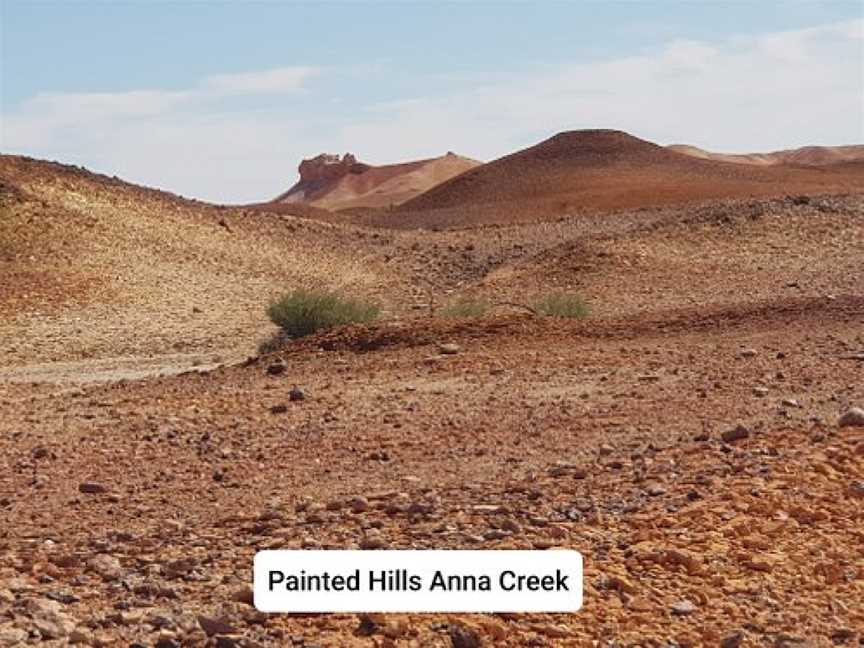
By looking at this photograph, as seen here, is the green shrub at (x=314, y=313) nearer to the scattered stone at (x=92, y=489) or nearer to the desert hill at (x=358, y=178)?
the scattered stone at (x=92, y=489)

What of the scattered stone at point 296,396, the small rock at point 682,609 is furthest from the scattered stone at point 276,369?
the small rock at point 682,609

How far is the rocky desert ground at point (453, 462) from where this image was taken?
20.8ft

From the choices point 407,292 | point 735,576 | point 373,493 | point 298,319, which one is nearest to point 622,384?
point 373,493

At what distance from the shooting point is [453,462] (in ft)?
29.7

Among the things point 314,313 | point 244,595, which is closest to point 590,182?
point 314,313

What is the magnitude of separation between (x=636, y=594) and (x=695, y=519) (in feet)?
2.93

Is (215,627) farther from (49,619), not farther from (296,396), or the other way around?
(296,396)

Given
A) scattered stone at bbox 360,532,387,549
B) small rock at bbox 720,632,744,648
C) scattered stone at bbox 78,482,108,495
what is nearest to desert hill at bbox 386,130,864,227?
scattered stone at bbox 78,482,108,495

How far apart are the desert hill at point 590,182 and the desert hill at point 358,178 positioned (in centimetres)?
3118

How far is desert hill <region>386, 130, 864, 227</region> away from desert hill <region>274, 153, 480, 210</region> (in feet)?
102

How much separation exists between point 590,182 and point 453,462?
4517 centimetres

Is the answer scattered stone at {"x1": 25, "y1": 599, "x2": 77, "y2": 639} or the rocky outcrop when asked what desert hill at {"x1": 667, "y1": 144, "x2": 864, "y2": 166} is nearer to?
the rocky outcrop

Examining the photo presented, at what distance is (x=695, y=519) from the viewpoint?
24.0ft

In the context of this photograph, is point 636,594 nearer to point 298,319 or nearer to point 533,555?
point 533,555
